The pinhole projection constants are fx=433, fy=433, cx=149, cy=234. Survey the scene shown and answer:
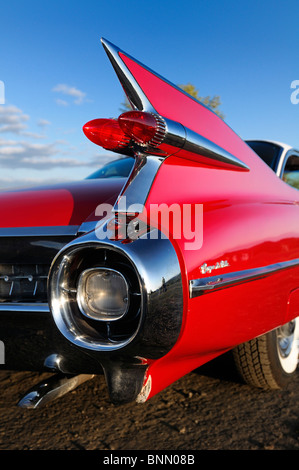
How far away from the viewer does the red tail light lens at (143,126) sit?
150cm

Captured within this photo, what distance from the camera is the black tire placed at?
2.43 metres

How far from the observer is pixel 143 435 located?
2082mm

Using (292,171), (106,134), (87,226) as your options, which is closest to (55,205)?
(87,226)

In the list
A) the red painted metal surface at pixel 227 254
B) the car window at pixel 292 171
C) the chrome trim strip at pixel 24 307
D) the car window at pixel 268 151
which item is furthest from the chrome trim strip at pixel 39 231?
the car window at pixel 292 171

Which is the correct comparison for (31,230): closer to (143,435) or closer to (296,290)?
(143,435)

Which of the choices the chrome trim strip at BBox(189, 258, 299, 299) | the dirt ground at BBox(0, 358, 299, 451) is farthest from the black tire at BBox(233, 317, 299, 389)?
the chrome trim strip at BBox(189, 258, 299, 299)

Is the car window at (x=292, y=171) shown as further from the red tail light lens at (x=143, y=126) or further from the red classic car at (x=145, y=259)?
the red tail light lens at (x=143, y=126)

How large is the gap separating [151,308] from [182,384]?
5.03ft

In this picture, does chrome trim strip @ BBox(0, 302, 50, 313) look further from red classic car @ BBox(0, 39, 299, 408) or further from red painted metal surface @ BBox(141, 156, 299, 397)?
red painted metal surface @ BBox(141, 156, 299, 397)

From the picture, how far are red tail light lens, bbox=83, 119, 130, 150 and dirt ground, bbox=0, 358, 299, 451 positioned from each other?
53.4 inches

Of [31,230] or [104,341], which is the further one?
[31,230]

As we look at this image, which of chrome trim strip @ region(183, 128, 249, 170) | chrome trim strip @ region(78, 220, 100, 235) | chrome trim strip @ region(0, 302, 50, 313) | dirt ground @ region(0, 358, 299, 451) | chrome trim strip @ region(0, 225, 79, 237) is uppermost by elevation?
chrome trim strip @ region(183, 128, 249, 170)
